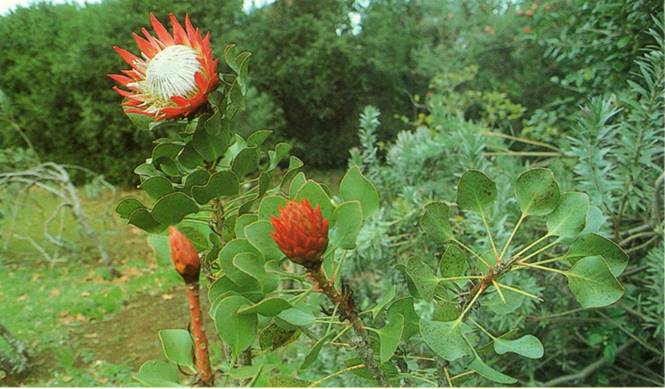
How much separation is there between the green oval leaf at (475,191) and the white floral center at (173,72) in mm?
84

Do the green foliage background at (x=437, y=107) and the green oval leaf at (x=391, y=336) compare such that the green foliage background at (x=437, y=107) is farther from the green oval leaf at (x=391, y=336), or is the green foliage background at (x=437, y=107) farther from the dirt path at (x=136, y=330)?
the dirt path at (x=136, y=330)

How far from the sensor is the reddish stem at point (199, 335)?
0.52ft

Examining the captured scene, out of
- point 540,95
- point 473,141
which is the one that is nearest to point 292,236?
point 473,141

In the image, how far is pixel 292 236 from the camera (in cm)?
16

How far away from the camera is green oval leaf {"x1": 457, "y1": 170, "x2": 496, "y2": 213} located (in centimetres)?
21

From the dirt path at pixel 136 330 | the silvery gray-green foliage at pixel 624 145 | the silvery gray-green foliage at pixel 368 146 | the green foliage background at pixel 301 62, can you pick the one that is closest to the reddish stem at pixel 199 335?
the silvery gray-green foliage at pixel 624 145

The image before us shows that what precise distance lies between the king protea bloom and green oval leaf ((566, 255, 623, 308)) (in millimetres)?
115

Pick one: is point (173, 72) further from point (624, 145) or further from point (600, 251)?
point (624, 145)

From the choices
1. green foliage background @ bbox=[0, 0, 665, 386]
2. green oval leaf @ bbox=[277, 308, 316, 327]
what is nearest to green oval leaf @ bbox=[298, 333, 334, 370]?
green oval leaf @ bbox=[277, 308, 316, 327]

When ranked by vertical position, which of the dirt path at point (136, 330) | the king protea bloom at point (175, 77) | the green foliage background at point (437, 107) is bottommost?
the dirt path at point (136, 330)

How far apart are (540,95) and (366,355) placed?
8.06 feet

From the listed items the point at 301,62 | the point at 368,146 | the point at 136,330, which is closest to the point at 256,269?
the point at 368,146

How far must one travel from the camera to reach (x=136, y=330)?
162 centimetres

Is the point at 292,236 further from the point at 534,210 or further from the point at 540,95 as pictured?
the point at 540,95
